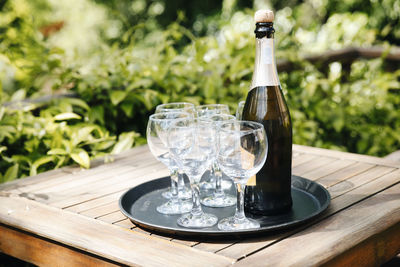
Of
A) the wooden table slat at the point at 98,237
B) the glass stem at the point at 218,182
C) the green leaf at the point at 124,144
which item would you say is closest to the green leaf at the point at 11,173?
the green leaf at the point at 124,144

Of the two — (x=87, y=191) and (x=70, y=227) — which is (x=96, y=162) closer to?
(x=87, y=191)

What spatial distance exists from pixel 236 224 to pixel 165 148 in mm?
282

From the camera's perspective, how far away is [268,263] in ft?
3.20

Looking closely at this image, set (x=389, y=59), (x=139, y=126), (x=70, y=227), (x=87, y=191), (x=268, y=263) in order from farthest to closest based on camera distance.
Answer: (x=389, y=59) < (x=139, y=126) < (x=87, y=191) < (x=70, y=227) < (x=268, y=263)

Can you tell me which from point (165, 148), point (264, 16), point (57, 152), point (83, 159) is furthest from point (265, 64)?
point (57, 152)

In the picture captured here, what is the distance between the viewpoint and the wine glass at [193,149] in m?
1.18

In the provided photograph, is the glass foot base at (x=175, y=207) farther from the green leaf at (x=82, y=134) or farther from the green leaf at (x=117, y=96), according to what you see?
the green leaf at (x=117, y=96)

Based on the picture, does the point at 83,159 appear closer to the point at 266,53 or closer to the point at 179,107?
the point at 179,107

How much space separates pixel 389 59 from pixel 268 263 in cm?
356

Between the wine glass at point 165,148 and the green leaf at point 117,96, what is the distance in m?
1.20

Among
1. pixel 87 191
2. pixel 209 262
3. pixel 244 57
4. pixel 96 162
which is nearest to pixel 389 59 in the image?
pixel 244 57

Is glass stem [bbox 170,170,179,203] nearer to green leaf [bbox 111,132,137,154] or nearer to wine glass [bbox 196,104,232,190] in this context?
wine glass [bbox 196,104,232,190]

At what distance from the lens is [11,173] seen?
79.4 inches

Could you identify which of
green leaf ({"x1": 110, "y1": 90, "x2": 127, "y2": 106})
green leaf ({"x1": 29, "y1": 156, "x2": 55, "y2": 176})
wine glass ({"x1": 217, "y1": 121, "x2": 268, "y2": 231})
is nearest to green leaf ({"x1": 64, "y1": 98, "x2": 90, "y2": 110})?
green leaf ({"x1": 110, "y1": 90, "x2": 127, "y2": 106})
